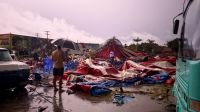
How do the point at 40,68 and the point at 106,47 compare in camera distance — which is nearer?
the point at 40,68

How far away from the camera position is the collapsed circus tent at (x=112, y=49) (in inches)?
1166

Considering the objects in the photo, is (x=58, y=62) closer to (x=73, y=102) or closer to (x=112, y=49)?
(x=73, y=102)

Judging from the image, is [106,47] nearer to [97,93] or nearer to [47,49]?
[47,49]

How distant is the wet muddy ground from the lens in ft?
24.8

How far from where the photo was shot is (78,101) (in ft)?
28.4

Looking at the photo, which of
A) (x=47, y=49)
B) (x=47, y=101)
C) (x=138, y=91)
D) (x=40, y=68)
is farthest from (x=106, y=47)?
(x=47, y=101)

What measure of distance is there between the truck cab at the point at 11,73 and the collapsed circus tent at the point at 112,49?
774 inches

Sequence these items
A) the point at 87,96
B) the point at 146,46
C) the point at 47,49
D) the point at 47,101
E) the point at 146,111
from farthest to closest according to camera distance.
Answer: the point at 146,46
the point at 47,49
the point at 87,96
the point at 47,101
the point at 146,111

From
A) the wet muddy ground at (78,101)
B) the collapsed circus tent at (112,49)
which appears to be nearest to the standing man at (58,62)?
the wet muddy ground at (78,101)

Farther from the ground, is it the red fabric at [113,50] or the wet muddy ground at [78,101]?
the red fabric at [113,50]

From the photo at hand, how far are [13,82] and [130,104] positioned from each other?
4507 mm

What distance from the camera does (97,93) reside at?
31.3ft

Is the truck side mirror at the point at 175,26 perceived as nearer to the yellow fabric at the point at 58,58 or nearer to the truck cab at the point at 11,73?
the yellow fabric at the point at 58,58

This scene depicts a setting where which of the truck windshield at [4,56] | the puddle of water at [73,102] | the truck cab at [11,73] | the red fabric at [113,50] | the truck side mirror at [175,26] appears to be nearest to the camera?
the truck side mirror at [175,26]
